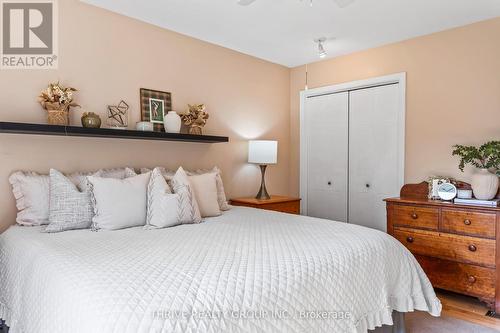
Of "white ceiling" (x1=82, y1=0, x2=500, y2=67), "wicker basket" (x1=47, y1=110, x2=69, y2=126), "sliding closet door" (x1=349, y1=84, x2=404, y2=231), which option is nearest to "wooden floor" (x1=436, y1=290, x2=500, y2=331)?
"sliding closet door" (x1=349, y1=84, x2=404, y2=231)

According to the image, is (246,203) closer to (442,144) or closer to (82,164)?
(82,164)

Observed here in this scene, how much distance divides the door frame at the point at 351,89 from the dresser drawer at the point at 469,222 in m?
0.78

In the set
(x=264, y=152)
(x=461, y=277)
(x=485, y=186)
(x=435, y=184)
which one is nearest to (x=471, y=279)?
(x=461, y=277)

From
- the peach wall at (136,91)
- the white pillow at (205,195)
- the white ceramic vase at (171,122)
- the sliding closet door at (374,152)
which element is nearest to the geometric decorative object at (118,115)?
the peach wall at (136,91)

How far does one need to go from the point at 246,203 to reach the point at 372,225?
1498 millimetres

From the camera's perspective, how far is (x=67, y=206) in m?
2.23

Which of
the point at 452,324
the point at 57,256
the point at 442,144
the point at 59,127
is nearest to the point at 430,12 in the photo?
the point at 442,144

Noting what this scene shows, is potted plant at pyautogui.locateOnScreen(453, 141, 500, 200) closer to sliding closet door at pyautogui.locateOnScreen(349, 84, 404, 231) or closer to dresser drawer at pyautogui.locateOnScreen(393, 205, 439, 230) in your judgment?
dresser drawer at pyautogui.locateOnScreen(393, 205, 439, 230)

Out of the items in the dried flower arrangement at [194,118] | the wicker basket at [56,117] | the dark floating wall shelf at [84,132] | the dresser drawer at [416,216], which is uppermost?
the dried flower arrangement at [194,118]

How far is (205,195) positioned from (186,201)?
0.34 m

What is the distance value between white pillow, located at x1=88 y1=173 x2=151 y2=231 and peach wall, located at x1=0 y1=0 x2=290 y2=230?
1.78 feet

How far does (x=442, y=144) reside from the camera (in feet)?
10.9

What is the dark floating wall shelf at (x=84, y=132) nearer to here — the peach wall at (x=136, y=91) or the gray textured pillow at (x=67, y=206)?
the peach wall at (x=136, y=91)

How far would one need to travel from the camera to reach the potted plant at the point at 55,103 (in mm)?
2475
